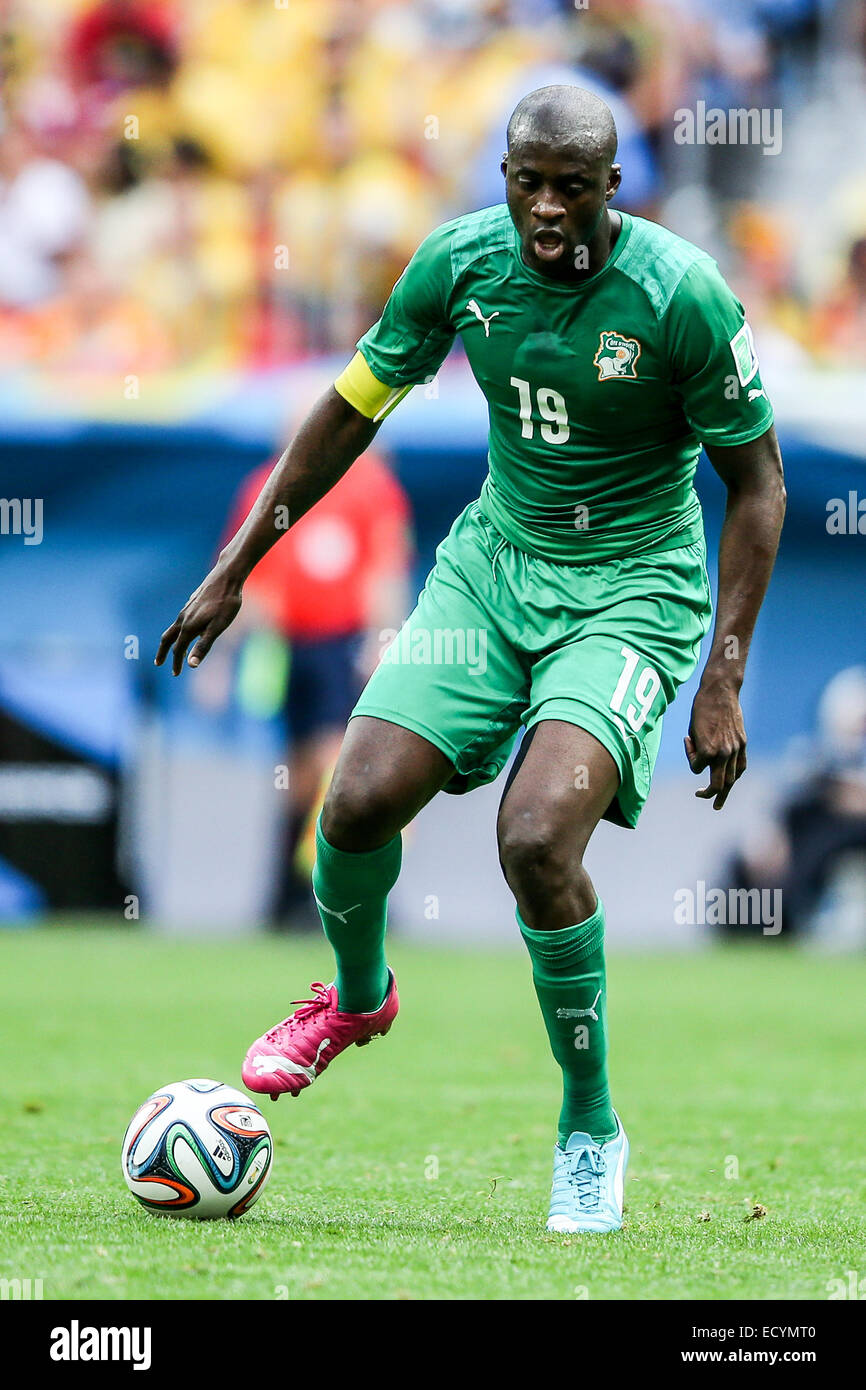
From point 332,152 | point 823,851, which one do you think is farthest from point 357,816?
point 332,152

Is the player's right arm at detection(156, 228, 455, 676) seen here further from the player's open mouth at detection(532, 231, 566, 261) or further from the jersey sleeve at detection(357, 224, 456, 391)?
the player's open mouth at detection(532, 231, 566, 261)

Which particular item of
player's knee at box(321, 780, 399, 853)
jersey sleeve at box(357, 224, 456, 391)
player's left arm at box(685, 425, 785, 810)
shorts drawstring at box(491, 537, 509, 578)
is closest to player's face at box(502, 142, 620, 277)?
jersey sleeve at box(357, 224, 456, 391)

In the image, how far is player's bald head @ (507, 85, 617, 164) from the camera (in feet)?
12.6

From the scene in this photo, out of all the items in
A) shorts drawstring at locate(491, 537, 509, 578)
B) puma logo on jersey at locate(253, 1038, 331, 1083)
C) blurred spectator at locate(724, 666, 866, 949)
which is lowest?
blurred spectator at locate(724, 666, 866, 949)

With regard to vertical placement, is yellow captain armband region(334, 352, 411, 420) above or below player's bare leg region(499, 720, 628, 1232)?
above

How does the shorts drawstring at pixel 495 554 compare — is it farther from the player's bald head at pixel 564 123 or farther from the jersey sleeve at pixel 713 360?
the player's bald head at pixel 564 123

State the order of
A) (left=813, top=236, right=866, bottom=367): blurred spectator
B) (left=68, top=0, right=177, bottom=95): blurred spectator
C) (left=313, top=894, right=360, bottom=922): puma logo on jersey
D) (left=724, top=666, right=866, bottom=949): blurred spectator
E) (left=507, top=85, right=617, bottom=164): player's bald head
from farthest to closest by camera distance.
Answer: (left=68, top=0, right=177, bottom=95): blurred spectator < (left=813, top=236, right=866, bottom=367): blurred spectator < (left=724, top=666, right=866, bottom=949): blurred spectator < (left=313, top=894, right=360, bottom=922): puma logo on jersey < (left=507, top=85, right=617, bottom=164): player's bald head

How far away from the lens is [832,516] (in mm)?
12086

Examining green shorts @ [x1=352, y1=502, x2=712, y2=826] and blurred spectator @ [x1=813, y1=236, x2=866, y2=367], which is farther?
blurred spectator @ [x1=813, y1=236, x2=866, y2=367]

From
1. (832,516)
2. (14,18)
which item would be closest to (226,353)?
(14,18)

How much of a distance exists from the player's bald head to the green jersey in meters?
0.30
